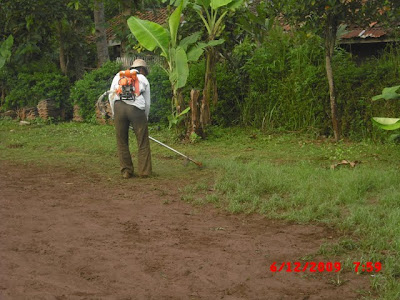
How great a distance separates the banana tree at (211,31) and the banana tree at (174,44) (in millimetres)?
319

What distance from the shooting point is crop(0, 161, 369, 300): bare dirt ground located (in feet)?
16.5

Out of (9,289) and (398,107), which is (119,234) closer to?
(9,289)

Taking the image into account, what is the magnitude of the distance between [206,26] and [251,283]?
893 cm

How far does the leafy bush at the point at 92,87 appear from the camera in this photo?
17188mm

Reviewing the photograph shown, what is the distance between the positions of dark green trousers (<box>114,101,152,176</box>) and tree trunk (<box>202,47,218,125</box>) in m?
3.96

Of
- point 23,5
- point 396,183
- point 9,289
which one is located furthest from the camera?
point 23,5

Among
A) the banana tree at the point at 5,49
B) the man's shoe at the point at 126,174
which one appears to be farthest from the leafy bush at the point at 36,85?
the man's shoe at the point at 126,174

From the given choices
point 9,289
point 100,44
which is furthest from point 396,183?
point 100,44

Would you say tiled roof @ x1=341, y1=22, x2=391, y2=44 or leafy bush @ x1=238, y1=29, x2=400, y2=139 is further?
tiled roof @ x1=341, y1=22, x2=391, y2=44

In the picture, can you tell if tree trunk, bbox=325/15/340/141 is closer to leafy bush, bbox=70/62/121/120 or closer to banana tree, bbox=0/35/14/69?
leafy bush, bbox=70/62/121/120

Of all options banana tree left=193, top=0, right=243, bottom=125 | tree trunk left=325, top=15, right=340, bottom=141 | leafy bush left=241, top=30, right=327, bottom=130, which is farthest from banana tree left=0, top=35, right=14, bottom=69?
tree trunk left=325, top=15, right=340, bottom=141

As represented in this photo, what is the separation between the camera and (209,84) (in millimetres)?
13906

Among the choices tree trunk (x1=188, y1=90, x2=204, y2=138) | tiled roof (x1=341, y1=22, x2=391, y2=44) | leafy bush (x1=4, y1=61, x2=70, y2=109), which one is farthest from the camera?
leafy bush (x1=4, y1=61, x2=70, y2=109)

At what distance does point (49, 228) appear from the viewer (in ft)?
22.5
